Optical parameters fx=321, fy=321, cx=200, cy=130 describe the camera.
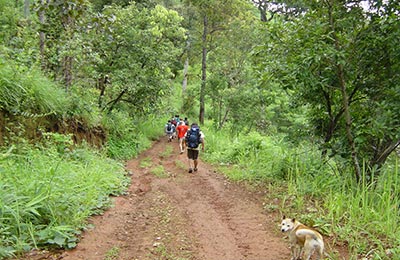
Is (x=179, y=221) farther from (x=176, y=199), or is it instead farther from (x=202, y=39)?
(x=202, y=39)

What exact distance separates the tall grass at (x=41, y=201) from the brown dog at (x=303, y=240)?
9.76ft

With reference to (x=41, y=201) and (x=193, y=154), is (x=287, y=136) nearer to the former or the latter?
(x=193, y=154)

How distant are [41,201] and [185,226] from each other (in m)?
2.34

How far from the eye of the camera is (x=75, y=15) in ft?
11.7

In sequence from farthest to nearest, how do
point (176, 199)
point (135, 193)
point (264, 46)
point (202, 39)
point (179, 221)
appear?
1. point (202, 39)
2. point (135, 193)
3. point (176, 199)
4. point (264, 46)
5. point (179, 221)

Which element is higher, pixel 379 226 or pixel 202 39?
pixel 202 39

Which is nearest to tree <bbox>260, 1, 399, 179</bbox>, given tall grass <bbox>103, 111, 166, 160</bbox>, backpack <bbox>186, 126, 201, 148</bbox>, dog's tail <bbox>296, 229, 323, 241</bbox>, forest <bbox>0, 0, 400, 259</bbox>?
forest <bbox>0, 0, 400, 259</bbox>

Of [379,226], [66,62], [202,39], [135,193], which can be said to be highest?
[202,39]

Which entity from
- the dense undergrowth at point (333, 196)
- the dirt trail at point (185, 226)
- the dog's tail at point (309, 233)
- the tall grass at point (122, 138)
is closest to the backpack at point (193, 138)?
the dense undergrowth at point (333, 196)

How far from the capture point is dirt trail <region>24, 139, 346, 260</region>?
4551 millimetres

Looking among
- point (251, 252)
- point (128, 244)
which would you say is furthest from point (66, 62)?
point (251, 252)

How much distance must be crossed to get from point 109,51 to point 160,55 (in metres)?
2.31

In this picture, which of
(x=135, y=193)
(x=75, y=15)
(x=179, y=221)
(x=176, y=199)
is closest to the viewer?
(x=75, y=15)

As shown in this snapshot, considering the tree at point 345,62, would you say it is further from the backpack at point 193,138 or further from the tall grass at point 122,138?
the tall grass at point 122,138
